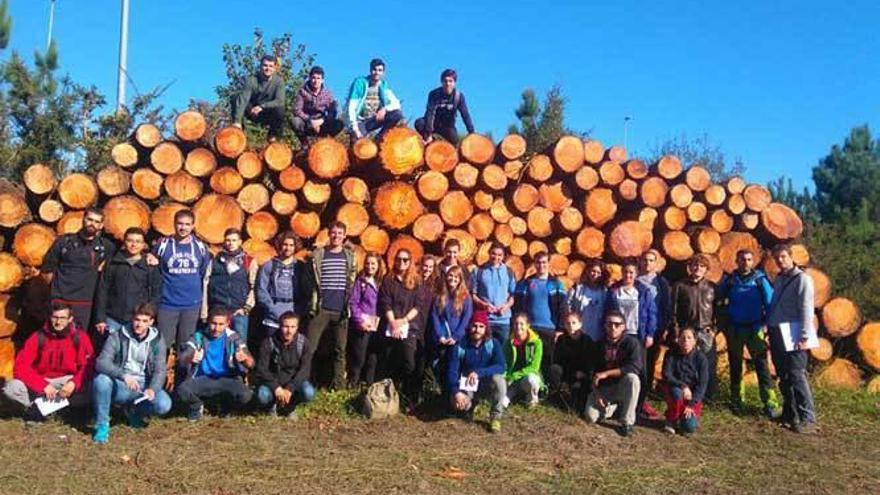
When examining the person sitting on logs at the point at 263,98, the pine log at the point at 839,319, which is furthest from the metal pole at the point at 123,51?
the pine log at the point at 839,319

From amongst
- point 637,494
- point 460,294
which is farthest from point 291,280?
point 637,494

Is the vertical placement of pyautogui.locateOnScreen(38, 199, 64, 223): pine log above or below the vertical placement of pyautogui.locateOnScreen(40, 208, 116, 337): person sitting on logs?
above

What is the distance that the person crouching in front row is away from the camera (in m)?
6.25

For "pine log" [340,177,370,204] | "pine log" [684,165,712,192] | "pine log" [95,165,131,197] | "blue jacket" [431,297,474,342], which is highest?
"pine log" [684,165,712,192]

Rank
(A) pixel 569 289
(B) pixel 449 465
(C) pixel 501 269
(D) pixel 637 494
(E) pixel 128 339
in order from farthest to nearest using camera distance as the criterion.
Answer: (A) pixel 569 289 < (C) pixel 501 269 < (E) pixel 128 339 < (B) pixel 449 465 < (D) pixel 637 494

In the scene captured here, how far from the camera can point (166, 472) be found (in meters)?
5.17

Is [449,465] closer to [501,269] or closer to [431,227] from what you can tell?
[501,269]

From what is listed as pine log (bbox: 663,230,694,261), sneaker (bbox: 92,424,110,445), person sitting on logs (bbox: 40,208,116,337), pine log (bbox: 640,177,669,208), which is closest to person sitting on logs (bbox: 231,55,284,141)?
person sitting on logs (bbox: 40,208,116,337)

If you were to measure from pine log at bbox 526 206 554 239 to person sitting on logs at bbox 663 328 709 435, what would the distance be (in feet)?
6.64

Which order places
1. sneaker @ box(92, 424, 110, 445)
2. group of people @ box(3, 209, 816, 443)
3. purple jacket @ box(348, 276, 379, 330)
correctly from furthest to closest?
purple jacket @ box(348, 276, 379, 330) → group of people @ box(3, 209, 816, 443) → sneaker @ box(92, 424, 110, 445)

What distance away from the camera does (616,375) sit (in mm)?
6695

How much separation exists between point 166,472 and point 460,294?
294 cm

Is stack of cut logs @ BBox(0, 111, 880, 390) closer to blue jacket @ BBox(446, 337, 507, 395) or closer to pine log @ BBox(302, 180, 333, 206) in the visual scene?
pine log @ BBox(302, 180, 333, 206)

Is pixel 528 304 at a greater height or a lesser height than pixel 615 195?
lesser
